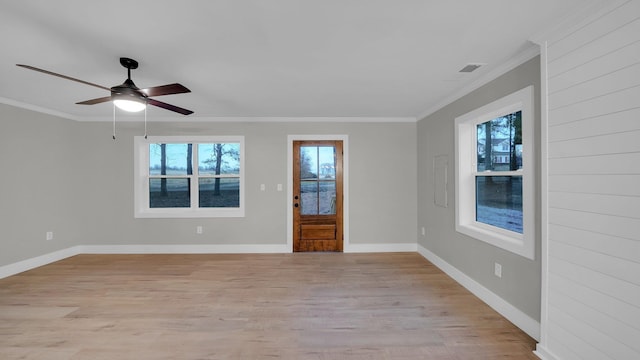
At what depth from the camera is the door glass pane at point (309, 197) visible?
16.1 ft

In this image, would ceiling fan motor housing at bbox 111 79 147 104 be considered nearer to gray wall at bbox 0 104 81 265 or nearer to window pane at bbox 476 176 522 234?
gray wall at bbox 0 104 81 265

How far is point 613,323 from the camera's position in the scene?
61.6 inches

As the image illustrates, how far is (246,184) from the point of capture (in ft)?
15.9

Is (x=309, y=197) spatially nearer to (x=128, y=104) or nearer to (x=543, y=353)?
(x=128, y=104)

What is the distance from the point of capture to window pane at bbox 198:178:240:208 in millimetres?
4996

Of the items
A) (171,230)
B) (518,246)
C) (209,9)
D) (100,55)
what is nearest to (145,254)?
(171,230)

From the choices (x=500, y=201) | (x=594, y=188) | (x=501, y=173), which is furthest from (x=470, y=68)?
(x=594, y=188)

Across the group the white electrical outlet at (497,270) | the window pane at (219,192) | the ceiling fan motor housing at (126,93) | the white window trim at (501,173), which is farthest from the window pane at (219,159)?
the white electrical outlet at (497,270)

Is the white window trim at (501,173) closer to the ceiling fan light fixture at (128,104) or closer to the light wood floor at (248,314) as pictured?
the light wood floor at (248,314)

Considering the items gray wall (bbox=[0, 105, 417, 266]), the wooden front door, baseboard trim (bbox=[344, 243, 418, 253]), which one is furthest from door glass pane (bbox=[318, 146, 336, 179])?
baseboard trim (bbox=[344, 243, 418, 253])

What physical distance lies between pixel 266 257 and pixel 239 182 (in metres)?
1.39

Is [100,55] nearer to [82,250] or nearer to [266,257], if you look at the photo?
[266,257]

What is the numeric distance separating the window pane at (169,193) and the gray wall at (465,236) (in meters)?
4.14

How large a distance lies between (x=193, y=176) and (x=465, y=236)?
4365 millimetres
